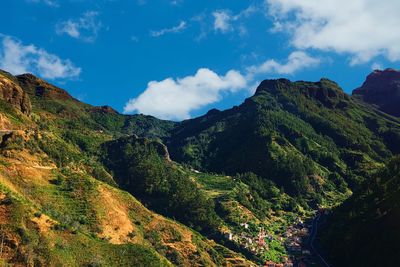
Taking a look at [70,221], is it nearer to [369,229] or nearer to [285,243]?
[369,229]

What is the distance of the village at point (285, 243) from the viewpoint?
15938cm

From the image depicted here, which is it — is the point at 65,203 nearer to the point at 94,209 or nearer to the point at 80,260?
the point at 94,209

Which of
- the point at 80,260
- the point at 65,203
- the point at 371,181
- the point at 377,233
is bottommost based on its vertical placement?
the point at 80,260

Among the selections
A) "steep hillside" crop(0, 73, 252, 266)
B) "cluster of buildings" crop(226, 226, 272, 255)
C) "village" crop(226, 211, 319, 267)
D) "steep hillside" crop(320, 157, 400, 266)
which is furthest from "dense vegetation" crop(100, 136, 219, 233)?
"steep hillside" crop(320, 157, 400, 266)

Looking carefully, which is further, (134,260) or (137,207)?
(137,207)

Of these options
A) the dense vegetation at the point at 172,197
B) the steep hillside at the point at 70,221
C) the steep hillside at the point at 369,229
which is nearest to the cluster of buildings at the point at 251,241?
the dense vegetation at the point at 172,197

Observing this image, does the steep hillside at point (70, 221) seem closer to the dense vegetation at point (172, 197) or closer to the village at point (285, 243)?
the village at point (285, 243)

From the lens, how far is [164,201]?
592 feet

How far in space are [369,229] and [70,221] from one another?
297ft

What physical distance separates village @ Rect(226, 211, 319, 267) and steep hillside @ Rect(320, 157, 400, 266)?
7702mm

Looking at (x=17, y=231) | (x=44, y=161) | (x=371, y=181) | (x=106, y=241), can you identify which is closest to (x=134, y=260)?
(x=106, y=241)

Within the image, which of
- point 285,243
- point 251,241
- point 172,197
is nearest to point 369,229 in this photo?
point 285,243

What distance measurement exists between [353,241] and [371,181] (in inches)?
2005

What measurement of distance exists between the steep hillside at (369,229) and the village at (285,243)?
303 inches
